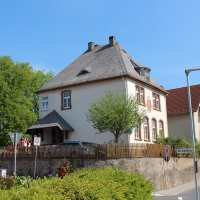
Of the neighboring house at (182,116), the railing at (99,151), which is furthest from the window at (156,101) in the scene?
the railing at (99,151)

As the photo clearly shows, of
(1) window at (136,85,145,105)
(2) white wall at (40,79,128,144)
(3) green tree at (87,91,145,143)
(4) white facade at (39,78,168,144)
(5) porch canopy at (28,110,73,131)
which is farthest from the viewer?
(1) window at (136,85,145,105)

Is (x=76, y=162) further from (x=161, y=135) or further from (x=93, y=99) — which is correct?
(x=161, y=135)

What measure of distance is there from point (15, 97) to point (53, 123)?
15467mm

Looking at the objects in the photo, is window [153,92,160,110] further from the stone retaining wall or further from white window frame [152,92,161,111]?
the stone retaining wall

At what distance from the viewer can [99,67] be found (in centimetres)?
3850

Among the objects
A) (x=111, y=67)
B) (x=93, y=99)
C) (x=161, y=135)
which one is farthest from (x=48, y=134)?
(x=161, y=135)

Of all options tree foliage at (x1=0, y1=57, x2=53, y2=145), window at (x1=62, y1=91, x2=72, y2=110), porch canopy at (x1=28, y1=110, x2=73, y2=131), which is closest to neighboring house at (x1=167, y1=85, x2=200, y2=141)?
window at (x1=62, y1=91, x2=72, y2=110)

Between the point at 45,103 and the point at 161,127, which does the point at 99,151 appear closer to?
the point at 45,103

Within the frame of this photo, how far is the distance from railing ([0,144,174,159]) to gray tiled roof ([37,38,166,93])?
9.65m

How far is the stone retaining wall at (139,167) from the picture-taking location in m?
24.9

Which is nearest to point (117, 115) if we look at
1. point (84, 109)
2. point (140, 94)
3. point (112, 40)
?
point (84, 109)

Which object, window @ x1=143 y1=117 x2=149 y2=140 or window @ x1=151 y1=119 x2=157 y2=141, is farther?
window @ x1=151 y1=119 x2=157 y2=141

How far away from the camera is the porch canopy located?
120ft

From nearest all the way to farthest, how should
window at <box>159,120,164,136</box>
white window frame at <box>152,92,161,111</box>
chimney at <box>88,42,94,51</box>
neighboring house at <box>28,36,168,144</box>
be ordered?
neighboring house at <box>28,36,168,144</box> < white window frame at <box>152,92,161,111</box> < window at <box>159,120,164,136</box> < chimney at <box>88,42,94,51</box>
